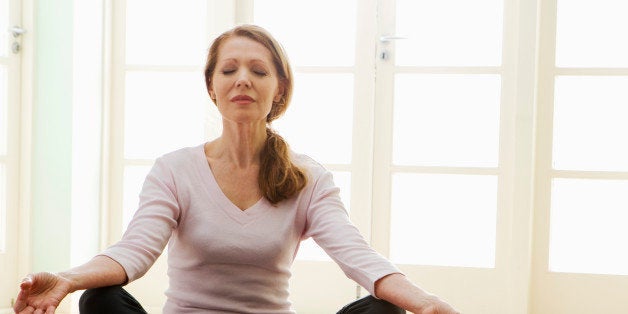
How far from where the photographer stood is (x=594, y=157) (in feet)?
9.01

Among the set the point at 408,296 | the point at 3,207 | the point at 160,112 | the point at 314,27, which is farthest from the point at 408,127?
Result: the point at 3,207

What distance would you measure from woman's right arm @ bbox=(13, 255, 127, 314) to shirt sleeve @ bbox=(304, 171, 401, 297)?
45 centimetres

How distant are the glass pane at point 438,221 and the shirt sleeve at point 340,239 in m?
1.18

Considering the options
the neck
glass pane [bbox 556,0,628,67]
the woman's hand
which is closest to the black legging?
the woman's hand

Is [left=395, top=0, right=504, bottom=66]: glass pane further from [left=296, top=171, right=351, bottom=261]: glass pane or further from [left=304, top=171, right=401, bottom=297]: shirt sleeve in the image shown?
[left=304, top=171, right=401, bottom=297]: shirt sleeve

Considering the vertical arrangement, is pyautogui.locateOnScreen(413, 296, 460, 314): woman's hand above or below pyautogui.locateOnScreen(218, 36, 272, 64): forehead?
below

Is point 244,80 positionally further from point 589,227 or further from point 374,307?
point 589,227

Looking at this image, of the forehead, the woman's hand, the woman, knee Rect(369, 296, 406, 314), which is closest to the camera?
the woman's hand

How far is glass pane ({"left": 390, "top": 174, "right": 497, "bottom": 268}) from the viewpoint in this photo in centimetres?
278

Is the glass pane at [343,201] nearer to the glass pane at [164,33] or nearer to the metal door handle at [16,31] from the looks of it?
the glass pane at [164,33]

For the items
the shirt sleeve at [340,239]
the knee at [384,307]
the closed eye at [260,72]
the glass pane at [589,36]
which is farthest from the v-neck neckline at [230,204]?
the glass pane at [589,36]

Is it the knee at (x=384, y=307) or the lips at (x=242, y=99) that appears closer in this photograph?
the knee at (x=384, y=307)

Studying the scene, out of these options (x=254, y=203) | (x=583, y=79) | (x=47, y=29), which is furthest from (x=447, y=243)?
(x=47, y=29)

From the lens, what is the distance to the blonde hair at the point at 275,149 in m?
1.62
